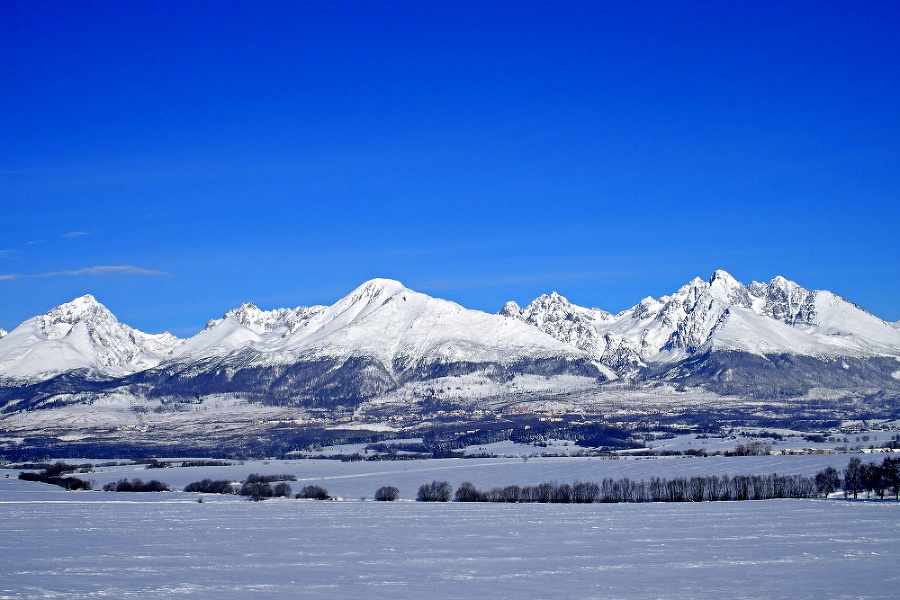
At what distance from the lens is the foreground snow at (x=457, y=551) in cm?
6128

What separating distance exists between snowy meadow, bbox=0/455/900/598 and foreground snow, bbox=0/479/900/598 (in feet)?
0.61

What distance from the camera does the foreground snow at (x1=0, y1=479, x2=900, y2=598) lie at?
61281mm

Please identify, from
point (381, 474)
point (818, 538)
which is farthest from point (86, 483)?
point (818, 538)

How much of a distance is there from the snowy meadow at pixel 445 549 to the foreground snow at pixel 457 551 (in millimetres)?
186

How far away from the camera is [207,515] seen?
114 m

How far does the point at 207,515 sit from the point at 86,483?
6661 centimetres

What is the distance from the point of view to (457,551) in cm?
7862

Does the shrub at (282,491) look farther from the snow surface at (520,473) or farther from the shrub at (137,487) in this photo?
the shrub at (137,487)

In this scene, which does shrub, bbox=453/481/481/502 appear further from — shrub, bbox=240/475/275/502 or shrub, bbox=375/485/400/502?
shrub, bbox=240/475/275/502

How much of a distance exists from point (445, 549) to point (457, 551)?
5.27 ft

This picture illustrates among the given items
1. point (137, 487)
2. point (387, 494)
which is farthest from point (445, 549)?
point (137, 487)

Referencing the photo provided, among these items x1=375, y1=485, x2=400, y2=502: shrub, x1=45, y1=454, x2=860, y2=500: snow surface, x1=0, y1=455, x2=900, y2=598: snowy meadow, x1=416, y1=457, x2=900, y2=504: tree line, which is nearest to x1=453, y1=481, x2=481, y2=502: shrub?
x1=416, y1=457, x2=900, y2=504: tree line

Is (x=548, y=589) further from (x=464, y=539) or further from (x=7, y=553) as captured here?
(x=7, y=553)

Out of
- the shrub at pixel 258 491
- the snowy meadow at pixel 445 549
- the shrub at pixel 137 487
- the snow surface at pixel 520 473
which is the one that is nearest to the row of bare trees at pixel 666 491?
the snowy meadow at pixel 445 549
